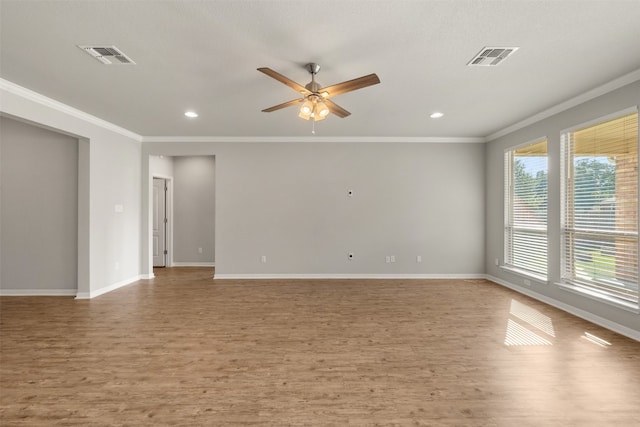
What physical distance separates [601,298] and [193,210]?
7.75 meters

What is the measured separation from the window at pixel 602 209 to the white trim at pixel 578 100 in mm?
345

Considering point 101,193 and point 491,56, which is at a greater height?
point 491,56

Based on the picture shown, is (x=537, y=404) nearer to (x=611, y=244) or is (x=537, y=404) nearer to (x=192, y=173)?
(x=611, y=244)

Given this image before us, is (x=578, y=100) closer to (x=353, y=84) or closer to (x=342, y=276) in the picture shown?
(x=353, y=84)

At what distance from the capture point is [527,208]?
191 inches

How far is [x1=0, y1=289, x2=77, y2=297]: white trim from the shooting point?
4660 mm

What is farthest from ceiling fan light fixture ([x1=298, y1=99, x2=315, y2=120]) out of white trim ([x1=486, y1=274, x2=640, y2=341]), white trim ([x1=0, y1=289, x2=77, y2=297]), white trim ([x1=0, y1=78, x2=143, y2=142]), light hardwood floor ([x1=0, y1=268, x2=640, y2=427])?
white trim ([x1=0, y1=289, x2=77, y2=297])

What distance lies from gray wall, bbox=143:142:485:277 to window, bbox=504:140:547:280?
70 cm

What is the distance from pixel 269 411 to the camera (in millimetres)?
1963

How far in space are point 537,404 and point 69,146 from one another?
6.62 meters

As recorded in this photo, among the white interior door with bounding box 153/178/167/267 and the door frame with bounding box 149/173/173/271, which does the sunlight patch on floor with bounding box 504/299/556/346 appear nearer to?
the door frame with bounding box 149/173/173/271

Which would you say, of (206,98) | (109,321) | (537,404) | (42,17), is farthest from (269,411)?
(206,98)

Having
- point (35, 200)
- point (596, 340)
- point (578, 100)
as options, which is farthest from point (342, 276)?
point (35, 200)

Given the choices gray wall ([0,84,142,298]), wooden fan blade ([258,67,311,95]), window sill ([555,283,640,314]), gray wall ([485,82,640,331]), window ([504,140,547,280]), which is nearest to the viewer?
wooden fan blade ([258,67,311,95])
